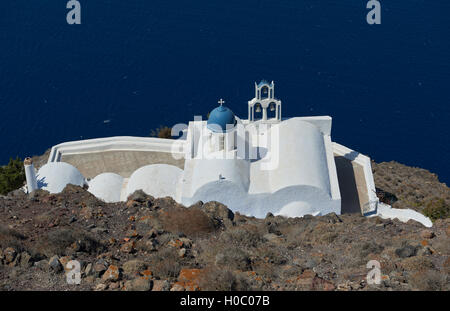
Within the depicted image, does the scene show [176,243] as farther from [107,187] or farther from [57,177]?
[57,177]

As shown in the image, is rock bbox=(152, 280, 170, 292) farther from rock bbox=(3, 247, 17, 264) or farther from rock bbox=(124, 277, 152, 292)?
rock bbox=(3, 247, 17, 264)

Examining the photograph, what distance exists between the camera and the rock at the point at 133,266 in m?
20.2

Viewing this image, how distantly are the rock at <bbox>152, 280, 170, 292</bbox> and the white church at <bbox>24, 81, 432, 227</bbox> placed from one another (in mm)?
10861

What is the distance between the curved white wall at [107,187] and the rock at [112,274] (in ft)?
41.8

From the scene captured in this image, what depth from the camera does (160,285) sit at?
19.2 metres

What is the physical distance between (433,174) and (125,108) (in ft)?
97.8

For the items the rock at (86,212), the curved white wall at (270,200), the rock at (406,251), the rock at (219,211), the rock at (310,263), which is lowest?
the rock at (310,263)

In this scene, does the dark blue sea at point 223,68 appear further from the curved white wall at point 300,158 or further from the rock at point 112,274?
the rock at point 112,274

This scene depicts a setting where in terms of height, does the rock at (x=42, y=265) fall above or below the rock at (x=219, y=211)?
below

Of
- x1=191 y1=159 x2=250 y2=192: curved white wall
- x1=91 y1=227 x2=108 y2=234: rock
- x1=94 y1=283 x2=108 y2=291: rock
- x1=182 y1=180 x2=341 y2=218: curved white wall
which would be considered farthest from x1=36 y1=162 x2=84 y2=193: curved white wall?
x1=94 y1=283 x2=108 y2=291: rock

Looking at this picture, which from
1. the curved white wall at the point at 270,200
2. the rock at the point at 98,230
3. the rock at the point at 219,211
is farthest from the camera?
the curved white wall at the point at 270,200

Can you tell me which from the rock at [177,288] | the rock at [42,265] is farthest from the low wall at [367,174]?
the rock at [42,265]

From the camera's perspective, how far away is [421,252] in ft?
71.2
